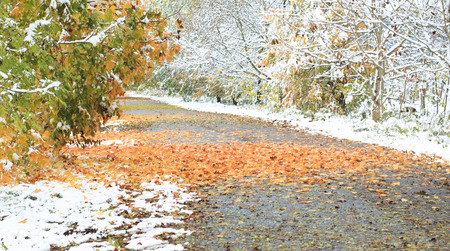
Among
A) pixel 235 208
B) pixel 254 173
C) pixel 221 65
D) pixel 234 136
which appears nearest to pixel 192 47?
pixel 221 65

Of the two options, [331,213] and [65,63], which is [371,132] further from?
[65,63]

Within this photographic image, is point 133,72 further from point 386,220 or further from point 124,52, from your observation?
point 386,220

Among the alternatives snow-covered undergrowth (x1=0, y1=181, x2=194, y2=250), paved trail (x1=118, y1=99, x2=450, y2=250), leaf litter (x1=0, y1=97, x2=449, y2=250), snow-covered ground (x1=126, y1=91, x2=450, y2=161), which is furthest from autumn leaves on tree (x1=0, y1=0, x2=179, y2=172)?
snow-covered ground (x1=126, y1=91, x2=450, y2=161)

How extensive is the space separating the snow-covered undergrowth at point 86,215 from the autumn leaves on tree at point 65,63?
24.1 inches

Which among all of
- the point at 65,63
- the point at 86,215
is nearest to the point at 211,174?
the point at 86,215

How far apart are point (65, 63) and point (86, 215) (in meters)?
2.81

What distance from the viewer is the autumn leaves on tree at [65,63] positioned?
4812 millimetres

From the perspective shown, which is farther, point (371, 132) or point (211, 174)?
point (371, 132)

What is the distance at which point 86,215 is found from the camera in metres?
5.80

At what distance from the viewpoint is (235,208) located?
6117 millimetres

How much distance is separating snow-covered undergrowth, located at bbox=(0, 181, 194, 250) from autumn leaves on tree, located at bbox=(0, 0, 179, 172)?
61cm

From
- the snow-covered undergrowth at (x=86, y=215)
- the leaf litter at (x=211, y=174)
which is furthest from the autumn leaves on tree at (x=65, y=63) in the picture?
the leaf litter at (x=211, y=174)

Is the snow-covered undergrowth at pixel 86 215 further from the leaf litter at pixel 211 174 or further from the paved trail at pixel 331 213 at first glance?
the paved trail at pixel 331 213

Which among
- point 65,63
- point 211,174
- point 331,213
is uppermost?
point 65,63
